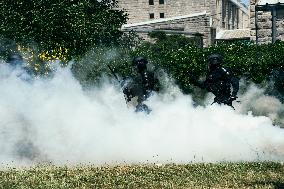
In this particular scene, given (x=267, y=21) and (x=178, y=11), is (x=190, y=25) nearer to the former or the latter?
(x=178, y=11)

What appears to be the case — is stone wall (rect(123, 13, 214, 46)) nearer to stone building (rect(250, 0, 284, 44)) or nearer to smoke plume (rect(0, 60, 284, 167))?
stone building (rect(250, 0, 284, 44))

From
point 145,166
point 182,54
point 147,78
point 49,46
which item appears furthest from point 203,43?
point 145,166

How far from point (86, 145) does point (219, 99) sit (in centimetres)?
327

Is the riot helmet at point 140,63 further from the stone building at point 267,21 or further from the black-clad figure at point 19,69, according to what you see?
the stone building at point 267,21

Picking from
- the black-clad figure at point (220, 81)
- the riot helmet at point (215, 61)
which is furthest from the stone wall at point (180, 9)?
the riot helmet at point (215, 61)

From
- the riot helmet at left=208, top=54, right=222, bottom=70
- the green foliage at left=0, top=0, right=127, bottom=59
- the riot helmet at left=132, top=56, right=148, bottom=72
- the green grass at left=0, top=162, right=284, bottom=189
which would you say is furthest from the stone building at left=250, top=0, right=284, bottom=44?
the green grass at left=0, top=162, right=284, bottom=189

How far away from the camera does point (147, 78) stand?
500 inches

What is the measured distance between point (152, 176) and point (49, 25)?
59.6 ft

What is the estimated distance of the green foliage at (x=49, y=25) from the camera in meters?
25.0

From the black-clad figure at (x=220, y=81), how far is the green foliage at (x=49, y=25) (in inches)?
496

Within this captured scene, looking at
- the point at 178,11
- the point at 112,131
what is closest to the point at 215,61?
the point at 112,131

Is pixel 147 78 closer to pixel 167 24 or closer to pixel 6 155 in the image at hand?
pixel 6 155

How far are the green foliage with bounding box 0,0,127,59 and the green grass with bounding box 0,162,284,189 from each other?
51.0 ft

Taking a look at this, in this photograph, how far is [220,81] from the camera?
1228cm
